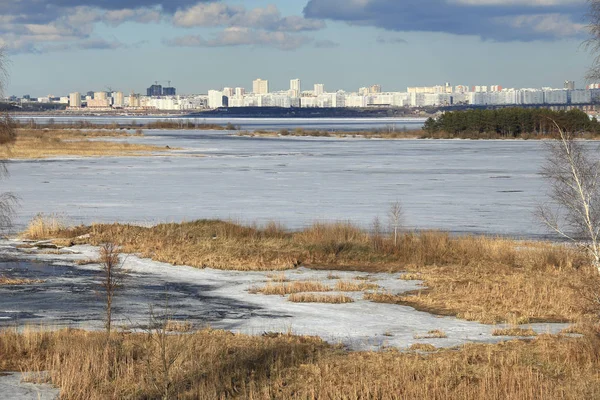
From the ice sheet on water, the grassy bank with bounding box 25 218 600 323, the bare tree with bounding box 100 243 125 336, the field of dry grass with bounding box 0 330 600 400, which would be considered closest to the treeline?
the grassy bank with bounding box 25 218 600 323

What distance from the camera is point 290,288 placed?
71.4 ft

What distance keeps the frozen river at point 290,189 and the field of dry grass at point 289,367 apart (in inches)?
646

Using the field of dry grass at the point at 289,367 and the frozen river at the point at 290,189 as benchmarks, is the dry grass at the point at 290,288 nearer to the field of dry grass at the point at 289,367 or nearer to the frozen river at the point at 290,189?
the field of dry grass at the point at 289,367

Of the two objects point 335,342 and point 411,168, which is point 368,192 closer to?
point 411,168

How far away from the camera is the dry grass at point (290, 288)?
70.9 ft

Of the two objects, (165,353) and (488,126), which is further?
(488,126)

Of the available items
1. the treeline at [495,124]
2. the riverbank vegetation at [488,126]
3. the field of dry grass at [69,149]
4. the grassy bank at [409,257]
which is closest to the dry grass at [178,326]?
the grassy bank at [409,257]

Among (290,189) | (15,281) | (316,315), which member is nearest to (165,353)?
(316,315)

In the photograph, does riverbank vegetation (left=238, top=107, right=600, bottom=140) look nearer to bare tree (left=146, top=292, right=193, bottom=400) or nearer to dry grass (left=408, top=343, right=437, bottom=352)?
dry grass (left=408, top=343, right=437, bottom=352)

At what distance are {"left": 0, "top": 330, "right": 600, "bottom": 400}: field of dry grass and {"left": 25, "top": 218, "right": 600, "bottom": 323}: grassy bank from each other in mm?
3685

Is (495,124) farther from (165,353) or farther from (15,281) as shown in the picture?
(165,353)

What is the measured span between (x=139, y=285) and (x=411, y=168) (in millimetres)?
43538

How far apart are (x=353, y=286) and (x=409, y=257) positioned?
455 centimetres

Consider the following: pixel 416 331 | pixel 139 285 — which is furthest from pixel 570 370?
pixel 139 285
